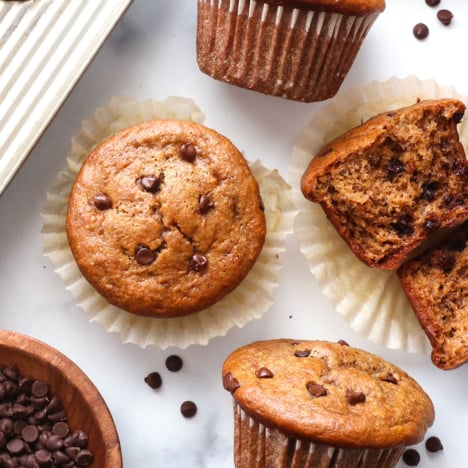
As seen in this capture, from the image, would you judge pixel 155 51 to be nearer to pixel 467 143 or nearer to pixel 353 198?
pixel 353 198

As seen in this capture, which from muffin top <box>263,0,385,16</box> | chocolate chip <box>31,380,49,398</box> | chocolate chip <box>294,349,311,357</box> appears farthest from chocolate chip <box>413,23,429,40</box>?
chocolate chip <box>31,380,49,398</box>

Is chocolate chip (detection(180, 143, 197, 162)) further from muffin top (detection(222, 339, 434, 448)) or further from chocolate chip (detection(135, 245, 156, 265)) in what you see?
muffin top (detection(222, 339, 434, 448))

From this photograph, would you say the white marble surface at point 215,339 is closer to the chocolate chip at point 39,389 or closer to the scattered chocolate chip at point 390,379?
the chocolate chip at point 39,389

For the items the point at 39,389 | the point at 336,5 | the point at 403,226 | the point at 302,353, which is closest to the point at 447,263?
the point at 403,226

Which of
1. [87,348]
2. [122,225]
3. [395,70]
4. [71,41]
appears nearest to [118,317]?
[87,348]

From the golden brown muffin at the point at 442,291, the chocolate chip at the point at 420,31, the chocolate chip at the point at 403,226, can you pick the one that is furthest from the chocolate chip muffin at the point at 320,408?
the chocolate chip at the point at 420,31
